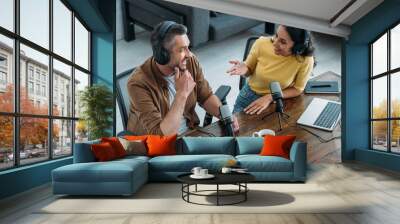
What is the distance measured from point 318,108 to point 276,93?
103 centimetres

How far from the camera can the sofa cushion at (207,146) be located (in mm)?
6695

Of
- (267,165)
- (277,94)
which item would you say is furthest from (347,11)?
(267,165)

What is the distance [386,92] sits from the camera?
8.22 m

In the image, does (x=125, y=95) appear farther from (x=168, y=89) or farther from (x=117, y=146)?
(x=117, y=146)

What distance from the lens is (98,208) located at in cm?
420

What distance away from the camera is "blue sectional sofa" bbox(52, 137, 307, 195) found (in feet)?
15.5

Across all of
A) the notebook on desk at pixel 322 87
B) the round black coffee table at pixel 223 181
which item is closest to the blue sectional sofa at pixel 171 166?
the round black coffee table at pixel 223 181

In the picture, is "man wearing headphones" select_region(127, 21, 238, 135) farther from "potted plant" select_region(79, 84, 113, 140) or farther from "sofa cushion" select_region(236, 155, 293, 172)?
"sofa cushion" select_region(236, 155, 293, 172)

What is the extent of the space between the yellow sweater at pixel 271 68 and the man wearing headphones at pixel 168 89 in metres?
1.05

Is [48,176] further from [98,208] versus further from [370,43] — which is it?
[370,43]

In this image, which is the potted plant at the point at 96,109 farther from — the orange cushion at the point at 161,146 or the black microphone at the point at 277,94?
the black microphone at the point at 277,94

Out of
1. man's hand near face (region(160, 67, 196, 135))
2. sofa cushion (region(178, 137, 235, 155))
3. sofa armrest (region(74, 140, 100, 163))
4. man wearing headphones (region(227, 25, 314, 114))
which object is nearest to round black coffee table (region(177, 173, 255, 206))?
sofa armrest (region(74, 140, 100, 163))

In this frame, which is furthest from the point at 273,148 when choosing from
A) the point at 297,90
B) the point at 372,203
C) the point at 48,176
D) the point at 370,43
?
the point at 370,43

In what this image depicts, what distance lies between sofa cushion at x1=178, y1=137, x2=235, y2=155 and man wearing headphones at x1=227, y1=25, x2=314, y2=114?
1856 millimetres
